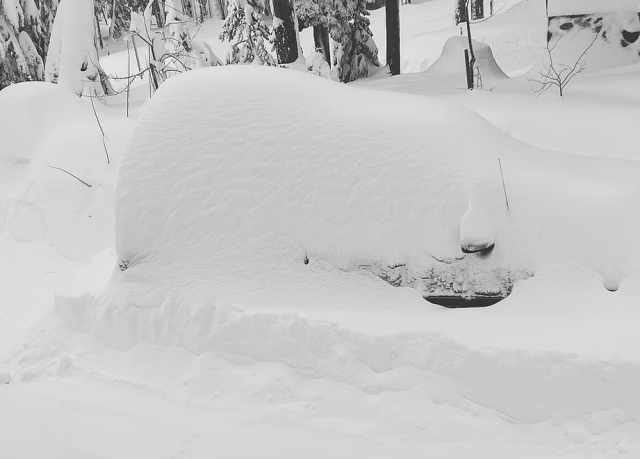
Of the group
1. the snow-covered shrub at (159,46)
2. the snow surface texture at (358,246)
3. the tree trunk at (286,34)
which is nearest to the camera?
the snow surface texture at (358,246)

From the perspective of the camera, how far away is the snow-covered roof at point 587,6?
10242 mm

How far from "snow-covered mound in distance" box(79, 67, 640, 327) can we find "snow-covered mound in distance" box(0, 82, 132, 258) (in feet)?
9.24

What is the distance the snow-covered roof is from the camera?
10242 mm

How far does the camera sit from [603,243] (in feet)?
11.1

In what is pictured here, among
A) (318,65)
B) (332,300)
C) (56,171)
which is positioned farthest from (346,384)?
(318,65)

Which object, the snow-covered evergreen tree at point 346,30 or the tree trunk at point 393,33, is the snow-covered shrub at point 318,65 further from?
the tree trunk at point 393,33

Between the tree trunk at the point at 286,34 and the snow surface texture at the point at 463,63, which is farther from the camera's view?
the tree trunk at the point at 286,34

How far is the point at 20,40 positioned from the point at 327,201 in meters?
13.1

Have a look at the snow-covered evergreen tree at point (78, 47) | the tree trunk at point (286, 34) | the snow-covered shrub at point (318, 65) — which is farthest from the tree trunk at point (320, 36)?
the snow-covered evergreen tree at point (78, 47)

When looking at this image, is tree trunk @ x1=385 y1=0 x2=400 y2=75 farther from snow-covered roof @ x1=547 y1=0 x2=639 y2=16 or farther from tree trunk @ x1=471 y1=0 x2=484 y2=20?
tree trunk @ x1=471 y1=0 x2=484 y2=20

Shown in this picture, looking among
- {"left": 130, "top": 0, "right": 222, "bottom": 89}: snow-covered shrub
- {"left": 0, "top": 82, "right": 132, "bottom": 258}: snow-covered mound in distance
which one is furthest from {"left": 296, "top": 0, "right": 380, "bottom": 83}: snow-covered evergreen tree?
{"left": 0, "top": 82, "right": 132, "bottom": 258}: snow-covered mound in distance

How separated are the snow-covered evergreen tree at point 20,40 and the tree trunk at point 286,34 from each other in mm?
6254

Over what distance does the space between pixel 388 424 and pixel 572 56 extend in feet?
32.6

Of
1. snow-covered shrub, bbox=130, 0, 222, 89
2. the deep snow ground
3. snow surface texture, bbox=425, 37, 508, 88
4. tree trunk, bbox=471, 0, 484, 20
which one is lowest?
the deep snow ground
